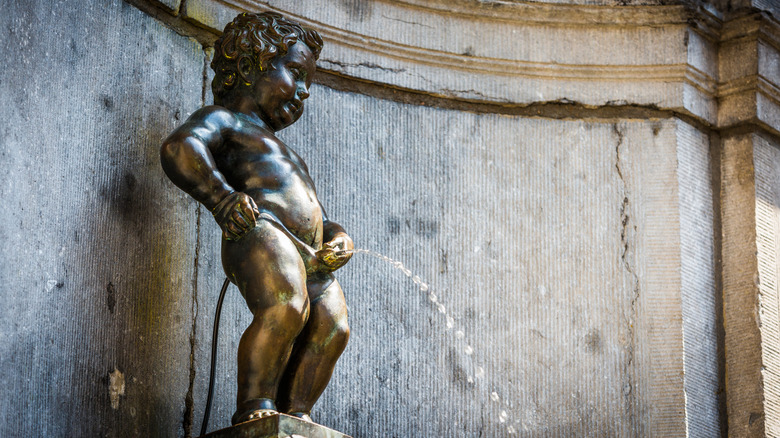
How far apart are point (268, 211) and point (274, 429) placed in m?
0.62

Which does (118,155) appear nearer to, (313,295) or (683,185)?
(313,295)

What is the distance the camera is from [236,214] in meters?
3.07

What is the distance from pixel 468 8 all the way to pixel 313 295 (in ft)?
5.33

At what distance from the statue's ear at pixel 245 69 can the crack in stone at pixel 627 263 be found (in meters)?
1.56

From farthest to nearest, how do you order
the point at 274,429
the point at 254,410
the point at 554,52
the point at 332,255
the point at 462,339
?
the point at 554,52
the point at 462,339
the point at 332,255
the point at 254,410
the point at 274,429

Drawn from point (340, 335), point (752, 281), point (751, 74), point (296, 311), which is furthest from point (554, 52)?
point (296, 311)

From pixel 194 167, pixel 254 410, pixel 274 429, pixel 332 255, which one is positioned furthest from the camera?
pixel 332 255

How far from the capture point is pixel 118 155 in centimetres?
354

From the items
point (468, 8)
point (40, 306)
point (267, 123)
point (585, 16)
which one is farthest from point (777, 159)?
point (40, 306)

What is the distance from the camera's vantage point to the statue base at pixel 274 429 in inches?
113

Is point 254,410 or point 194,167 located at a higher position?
point 194,167

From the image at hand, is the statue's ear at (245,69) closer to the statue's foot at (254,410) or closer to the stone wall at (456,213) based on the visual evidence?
the stone wall at (456,213)

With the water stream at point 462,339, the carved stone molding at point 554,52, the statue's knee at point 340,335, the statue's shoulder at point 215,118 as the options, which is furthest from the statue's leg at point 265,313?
the carved stone molding at point 554,52

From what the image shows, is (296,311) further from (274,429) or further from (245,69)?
(245,69)
